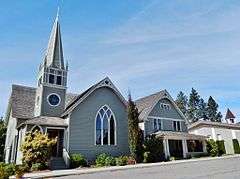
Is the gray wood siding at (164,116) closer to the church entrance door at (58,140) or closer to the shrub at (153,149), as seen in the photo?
the shrub at (153,149)

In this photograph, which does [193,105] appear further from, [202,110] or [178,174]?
[178,174]

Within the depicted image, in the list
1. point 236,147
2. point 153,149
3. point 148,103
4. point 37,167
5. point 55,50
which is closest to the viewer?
point 37,167

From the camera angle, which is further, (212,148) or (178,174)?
(212,148)

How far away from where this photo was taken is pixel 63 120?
30.2 meters

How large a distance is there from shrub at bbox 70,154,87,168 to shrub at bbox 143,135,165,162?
7237mm

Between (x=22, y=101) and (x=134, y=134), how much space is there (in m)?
14.2

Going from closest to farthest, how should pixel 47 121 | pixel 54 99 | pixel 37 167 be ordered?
pixel 37 167, pixel 47 121, pixel 54 99

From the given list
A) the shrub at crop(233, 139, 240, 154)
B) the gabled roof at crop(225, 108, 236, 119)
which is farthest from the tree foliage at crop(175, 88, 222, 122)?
the shrub at crop(233, 139, 240, 154)

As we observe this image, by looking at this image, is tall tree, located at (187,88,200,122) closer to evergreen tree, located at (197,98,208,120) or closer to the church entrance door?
evergreen tree, located at (197,98,208,120)

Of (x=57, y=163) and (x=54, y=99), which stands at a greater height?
(x=54, y=99)

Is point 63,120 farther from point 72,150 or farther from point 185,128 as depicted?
point 185,128

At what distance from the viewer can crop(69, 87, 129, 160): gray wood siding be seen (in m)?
28.9

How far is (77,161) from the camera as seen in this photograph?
87.5ft

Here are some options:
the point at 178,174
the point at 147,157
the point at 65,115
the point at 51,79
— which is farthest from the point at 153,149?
the point at 178,174
